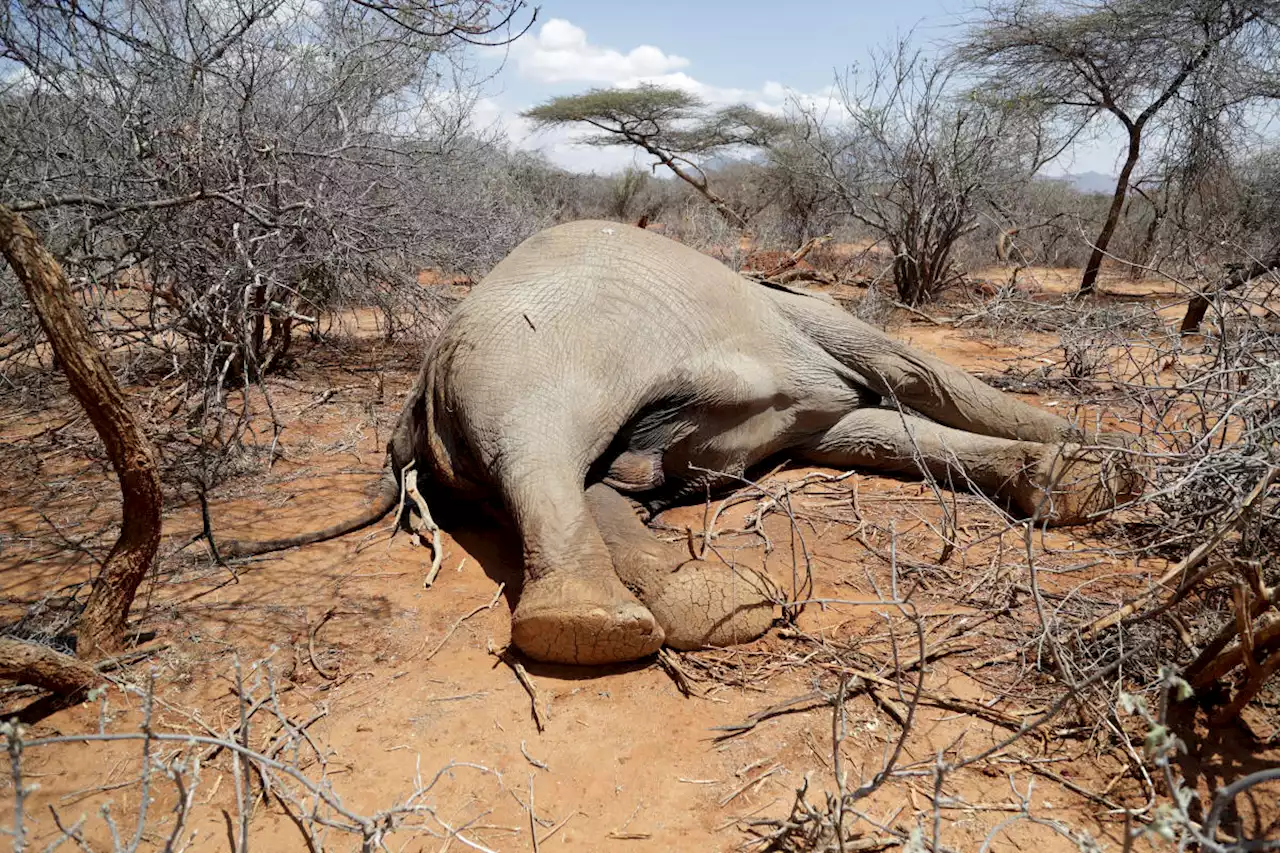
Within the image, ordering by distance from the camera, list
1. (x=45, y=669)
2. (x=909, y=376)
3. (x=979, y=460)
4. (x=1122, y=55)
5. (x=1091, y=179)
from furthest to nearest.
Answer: (x=1091, y=179) < (x=1122, y=55) < (x=909, y=376) < (x=979, y=460) < (x=45, y=669)

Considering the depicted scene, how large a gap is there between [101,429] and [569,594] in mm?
1394

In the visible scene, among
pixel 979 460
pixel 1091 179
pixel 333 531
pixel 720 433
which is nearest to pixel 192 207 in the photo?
pixel 333 531

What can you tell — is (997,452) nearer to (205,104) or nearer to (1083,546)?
(1083,546)

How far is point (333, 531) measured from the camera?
3.34 metres

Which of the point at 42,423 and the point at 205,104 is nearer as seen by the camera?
the point at 205,104

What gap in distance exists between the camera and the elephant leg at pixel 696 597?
2498mm

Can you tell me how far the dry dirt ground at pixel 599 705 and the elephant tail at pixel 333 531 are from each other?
78 mm

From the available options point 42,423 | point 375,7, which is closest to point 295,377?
point 42,423

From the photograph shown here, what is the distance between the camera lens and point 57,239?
13.7 feet

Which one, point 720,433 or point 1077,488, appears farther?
point 720,433

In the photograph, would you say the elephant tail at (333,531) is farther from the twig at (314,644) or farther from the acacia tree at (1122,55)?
the acacia tree at (1122,55)

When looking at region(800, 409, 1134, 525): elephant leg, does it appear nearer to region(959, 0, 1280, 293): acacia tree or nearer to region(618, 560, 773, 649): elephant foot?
region(618, 560, 773, 649): elephant foot

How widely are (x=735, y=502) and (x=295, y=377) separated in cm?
417

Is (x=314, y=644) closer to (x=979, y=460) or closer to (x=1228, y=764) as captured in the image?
(x=1228, y=764)
